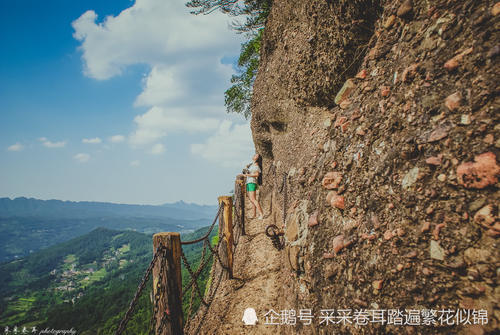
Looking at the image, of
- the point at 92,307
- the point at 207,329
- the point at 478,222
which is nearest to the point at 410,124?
the point at 478,222

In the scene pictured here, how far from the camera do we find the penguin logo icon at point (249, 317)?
12.1 feet

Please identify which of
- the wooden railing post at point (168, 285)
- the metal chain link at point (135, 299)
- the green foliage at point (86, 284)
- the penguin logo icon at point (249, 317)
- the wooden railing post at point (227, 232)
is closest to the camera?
the metal chain link at point (135, 299)

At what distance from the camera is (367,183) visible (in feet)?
8.12

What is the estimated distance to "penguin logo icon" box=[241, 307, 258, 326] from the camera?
3.68 meters

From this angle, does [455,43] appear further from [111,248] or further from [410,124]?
[111,248]

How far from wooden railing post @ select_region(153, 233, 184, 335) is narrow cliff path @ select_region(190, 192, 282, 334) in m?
1.41

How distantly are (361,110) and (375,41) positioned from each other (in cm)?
118

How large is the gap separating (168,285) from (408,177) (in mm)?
2740

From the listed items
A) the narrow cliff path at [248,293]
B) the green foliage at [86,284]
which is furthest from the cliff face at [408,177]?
the green foliage at [86,284]

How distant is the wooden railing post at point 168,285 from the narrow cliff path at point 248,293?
141 centimetres

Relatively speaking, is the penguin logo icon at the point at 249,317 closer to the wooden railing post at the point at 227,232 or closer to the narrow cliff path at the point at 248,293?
the narrow cliff path at the point at 248,293

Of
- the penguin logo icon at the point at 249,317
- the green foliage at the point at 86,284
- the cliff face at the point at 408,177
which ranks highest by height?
the cliff face at the point at 408,177

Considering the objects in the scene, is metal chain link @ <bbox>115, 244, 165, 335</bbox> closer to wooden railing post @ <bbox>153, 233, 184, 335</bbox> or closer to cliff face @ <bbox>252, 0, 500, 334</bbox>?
wooden railing post @ <bbox>153, 233, 184, 335</bbox>

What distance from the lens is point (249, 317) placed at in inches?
148
